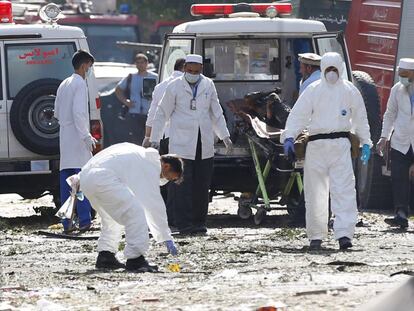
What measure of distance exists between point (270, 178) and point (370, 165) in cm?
285

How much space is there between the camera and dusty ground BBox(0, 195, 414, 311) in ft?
31.9

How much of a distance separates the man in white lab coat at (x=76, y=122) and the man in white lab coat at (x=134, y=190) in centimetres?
405

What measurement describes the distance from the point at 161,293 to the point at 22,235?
5.39m

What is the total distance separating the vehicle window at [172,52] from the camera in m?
16.8

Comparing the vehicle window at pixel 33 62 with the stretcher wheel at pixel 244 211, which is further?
the stretcher wheel at pixel 244 211

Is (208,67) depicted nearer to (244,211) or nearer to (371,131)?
(244,211)

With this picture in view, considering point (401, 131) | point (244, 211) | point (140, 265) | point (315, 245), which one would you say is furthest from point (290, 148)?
point (244, 211)

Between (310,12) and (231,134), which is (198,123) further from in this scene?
(310,12)

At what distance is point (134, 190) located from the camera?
38.2 ft

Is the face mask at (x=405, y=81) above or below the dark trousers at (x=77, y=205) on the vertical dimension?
above

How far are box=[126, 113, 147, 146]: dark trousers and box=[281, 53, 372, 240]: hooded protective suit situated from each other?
9.19 meters

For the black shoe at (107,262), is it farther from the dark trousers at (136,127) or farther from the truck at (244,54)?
the dark trousers at (136,127)

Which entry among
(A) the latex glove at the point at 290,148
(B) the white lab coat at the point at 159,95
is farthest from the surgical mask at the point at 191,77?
(A) the latex glove at the point at 290,148

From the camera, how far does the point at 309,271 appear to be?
1136 centimetres
